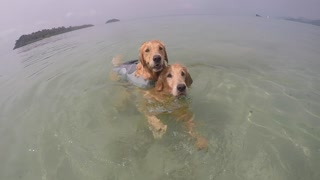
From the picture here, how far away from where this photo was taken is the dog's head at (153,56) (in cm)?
654

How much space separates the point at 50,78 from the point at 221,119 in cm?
802

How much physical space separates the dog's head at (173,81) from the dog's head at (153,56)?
253 millimetres

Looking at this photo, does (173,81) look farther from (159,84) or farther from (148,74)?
(148,74)

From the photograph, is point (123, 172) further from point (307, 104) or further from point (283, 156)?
point (307, 104)

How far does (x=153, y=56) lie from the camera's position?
6520mm

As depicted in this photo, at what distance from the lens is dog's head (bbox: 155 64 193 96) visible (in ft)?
19.4

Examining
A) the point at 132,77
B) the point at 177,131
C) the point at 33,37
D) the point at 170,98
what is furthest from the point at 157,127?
the point at 33,37

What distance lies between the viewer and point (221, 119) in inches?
251

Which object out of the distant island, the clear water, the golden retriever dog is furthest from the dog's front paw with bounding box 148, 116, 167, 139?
the distant island

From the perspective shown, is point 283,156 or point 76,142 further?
point 76,142

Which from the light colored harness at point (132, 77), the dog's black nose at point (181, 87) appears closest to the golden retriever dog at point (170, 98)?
the dog's black nose at point (181, 87)

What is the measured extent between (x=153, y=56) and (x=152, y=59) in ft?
0.24

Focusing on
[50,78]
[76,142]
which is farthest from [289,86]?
[50,78]

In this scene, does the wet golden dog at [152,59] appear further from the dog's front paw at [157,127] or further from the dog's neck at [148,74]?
the dog's front paw at [157,127]
